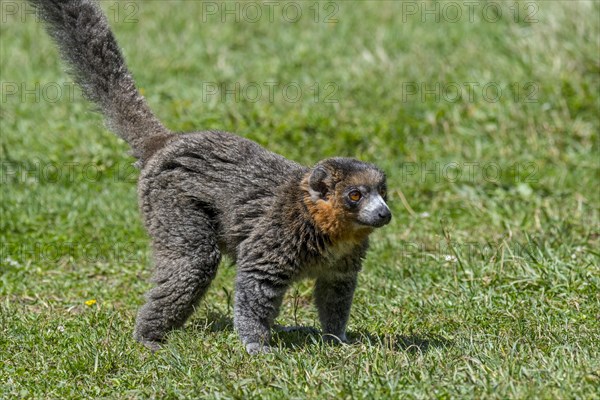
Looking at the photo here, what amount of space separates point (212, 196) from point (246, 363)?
1459 mm

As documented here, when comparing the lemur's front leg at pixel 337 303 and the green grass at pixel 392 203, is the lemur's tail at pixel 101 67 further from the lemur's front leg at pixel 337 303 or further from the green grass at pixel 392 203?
the lemur's front leg at pixel 337 303

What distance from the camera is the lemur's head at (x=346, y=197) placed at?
5.74m

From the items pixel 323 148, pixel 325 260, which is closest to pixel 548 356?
pixel 325 260

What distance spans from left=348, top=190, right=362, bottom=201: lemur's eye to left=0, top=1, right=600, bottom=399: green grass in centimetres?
93

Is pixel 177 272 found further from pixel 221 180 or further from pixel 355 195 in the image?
pixel 355 195

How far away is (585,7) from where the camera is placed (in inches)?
447

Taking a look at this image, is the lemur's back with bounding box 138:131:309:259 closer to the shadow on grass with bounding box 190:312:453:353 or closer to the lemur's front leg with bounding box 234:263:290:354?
the lemur's front leg with bounding box 234:263:290:354

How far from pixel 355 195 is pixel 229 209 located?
0.97 m

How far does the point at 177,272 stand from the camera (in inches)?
246

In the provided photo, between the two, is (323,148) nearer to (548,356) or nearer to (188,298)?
(188,298)

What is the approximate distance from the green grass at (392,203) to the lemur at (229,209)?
0.99ft

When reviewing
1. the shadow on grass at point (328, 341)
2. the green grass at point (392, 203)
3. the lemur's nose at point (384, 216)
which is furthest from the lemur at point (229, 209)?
the green grass at point (392, 203)

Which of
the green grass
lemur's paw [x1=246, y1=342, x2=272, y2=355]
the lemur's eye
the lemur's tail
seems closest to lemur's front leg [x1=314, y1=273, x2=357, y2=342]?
the green grass

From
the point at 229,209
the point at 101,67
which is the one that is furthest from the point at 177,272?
the point at 101,67
